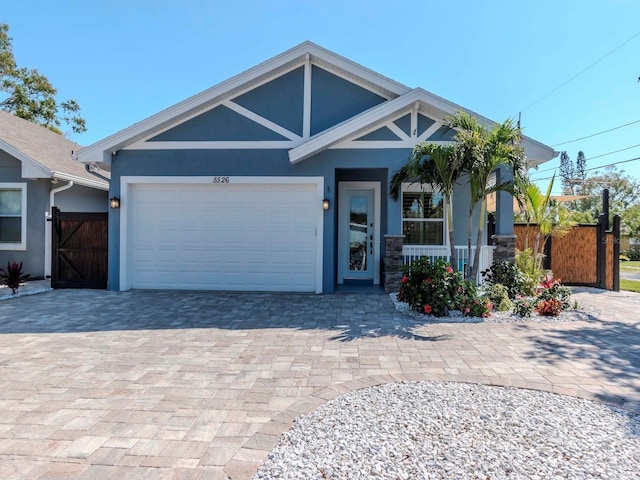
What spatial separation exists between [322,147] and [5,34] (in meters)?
25.2

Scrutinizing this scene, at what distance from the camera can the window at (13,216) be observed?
10531 mm

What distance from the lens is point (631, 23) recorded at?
1255 cm

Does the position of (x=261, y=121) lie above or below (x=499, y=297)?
above

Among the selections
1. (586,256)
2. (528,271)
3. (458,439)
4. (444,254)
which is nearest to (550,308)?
(528,271)

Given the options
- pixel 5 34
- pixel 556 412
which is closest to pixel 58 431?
pixel 556 412

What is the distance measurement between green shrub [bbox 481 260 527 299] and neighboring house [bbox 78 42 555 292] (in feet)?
7.45

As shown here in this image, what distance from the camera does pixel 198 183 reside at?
8984mm

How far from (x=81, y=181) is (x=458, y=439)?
12.3 meters

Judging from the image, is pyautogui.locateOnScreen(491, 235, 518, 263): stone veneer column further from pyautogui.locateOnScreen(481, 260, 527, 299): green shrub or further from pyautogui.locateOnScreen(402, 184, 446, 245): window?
pyautogui.locateOnScreen(402, 184, 446, 245): window

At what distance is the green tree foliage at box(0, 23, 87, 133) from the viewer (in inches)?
867

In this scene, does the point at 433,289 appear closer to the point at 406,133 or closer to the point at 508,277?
the point at 508,277

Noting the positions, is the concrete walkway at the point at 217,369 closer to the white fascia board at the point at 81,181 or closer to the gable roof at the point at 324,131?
the gable roof at the point at 324,131

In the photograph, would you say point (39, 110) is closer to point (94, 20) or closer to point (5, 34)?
point (5, 34)

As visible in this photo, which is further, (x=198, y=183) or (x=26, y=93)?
(x=26, y=93)
